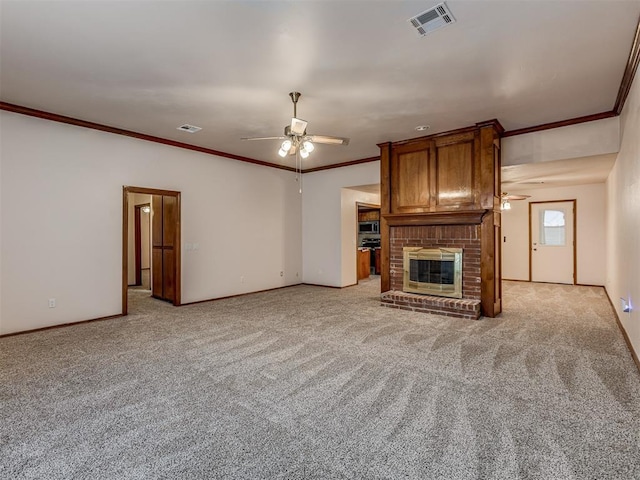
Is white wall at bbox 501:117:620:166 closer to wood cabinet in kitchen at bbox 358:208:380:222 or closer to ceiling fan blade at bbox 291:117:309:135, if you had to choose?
ceiling fan blade at bbox 291:117:309:135

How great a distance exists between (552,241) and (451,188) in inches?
189

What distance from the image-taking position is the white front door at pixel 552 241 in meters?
8.02

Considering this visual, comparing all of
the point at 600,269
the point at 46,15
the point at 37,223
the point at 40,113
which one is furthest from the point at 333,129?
the point at 600,269

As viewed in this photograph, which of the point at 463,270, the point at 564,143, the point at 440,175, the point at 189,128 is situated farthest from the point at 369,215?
the point at 189,128

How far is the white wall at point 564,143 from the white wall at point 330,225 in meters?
2.89

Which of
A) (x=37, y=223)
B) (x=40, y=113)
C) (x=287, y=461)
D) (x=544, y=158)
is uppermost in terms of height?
(x=40, y=113)

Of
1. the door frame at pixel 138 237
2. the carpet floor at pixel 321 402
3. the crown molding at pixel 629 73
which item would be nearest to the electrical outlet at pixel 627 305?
the carpet floor at pixel 321 402

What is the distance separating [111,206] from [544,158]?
6.60 metres

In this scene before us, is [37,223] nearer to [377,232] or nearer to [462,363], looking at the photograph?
[462,363]

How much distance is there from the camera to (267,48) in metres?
2.93

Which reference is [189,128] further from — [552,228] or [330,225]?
[552,228]

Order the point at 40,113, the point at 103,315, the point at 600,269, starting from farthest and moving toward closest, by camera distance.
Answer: the point at 600,269
the point at 103,315
the point at 40,113

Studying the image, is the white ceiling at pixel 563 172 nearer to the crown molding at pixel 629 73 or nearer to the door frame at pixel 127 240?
the crown molding at pixel 629 73

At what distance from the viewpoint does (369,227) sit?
37.0ft
